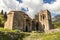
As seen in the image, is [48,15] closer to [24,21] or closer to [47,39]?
[24,21]

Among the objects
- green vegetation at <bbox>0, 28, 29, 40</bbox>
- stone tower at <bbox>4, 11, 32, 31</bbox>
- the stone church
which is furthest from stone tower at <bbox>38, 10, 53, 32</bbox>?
green vegetation at <bbox>0, 28, 29, 40</bbox>

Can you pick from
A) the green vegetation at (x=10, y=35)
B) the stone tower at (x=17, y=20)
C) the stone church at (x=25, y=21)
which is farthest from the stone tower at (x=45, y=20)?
the green vegetation at (x=10, y=35)

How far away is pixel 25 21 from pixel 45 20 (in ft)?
48.6

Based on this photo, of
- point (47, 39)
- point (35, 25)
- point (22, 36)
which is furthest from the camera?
point (35, 25)

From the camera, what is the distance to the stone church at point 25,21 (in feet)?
166

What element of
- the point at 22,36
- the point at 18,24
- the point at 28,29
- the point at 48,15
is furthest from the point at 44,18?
the point at 22,36

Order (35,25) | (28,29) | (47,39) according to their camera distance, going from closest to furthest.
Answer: (47,39)
(28,29)
(35,25)

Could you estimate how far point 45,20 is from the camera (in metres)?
65.6

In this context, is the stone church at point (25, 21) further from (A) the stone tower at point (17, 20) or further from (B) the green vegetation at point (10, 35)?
(B) the green vegetation at point (10, 35)

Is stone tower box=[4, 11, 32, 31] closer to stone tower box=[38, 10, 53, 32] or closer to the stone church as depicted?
the stone church

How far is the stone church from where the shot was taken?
166 feet

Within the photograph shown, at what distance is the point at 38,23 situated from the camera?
67.0 meters

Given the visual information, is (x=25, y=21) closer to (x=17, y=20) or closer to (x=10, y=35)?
(x=17, y=20)

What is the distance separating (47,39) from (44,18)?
35.4 metres
